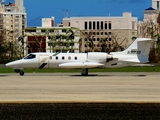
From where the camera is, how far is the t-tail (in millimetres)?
51750

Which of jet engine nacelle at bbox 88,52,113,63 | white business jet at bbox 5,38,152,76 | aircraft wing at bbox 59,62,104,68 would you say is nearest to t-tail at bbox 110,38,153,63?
white business jet at bbox 5,38,152,76

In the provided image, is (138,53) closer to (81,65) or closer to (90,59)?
(90,59)

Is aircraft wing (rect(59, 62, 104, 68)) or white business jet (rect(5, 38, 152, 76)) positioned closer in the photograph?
aircraft wing (rect(59, 62, 104, 68))

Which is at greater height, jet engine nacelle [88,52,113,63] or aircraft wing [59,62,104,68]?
jet engine nacelle [88,52,113,63]

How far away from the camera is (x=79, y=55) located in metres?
52.7

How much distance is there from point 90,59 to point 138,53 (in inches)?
156

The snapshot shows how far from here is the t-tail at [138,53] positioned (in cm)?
5175

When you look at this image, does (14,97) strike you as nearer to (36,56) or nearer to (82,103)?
(82,103)

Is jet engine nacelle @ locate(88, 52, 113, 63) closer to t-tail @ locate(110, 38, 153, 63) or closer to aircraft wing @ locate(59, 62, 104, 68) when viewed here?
aircraft wing @ locate(59, 62, 104, 68)

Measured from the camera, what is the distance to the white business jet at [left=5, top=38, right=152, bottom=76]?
170 feet

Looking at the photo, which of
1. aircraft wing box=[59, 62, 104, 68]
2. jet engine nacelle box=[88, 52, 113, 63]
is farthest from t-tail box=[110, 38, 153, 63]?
aircraft wing box=[59, 62, 104, 68]

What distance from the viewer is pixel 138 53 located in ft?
171

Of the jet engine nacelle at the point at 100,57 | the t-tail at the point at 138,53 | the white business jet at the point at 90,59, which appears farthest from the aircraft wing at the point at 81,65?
the t-tail at the point at 138,53

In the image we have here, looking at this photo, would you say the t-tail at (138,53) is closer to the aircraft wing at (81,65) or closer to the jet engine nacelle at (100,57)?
the jet engine nacelle at (100,57)
